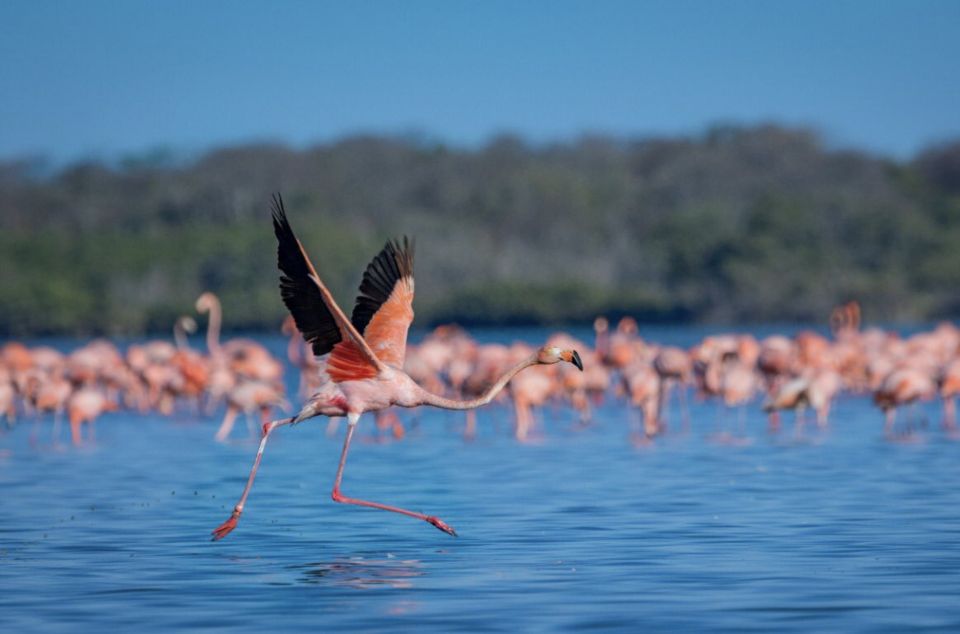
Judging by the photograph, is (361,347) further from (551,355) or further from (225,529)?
(225,529)

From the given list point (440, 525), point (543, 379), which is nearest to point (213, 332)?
point (543, 379)

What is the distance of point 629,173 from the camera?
9688cm

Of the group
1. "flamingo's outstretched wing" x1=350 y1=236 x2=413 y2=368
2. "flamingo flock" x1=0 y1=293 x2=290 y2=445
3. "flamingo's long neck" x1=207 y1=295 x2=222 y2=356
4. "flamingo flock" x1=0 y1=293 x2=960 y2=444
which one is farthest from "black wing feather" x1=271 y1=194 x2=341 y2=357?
"flamingo's long neck" x1=207 y1=295 x2=222 y2=356

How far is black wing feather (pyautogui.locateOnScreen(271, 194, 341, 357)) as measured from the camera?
31.6ft

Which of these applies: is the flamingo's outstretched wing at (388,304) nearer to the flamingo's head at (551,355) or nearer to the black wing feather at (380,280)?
the black wing feather at (380,280)

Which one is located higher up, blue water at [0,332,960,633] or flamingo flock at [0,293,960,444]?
flamingo flock at [0,293,960,444]

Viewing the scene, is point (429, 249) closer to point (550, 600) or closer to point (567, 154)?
point (567, 154)

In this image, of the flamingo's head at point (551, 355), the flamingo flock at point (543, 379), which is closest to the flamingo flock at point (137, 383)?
the flamingo flock at point (543, 379)

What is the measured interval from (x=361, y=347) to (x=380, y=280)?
43.3 inches

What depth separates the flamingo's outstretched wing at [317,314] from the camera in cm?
959

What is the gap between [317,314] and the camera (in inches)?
396

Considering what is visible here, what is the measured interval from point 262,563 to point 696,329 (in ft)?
161

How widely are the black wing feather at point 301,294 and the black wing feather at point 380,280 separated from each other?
0.55 meters

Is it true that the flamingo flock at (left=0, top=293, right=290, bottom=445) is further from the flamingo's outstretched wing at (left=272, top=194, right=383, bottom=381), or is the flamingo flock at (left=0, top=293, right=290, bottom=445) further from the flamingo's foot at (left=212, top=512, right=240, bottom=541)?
the flamingo's foot at (left=212, top=512, right=240, bottom=541)
